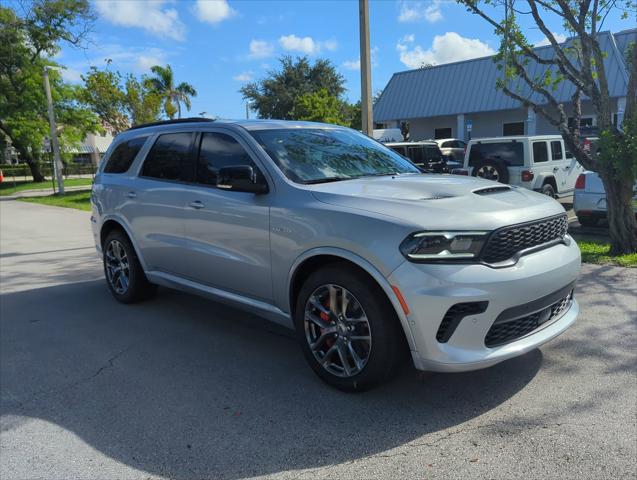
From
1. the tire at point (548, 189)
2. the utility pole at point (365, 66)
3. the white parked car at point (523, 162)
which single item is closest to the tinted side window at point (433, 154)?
the white parked car at point (523, 162)

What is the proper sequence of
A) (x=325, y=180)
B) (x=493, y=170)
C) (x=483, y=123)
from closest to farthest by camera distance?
1. (x=325, y=180)
2. (x=493, y=170)
3. (x=483, y=123)

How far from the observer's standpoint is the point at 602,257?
7.34 metres

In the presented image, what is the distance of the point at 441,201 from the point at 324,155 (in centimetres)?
131

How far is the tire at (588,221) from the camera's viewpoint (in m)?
9.52

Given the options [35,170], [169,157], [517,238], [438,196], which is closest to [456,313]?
[517,238]

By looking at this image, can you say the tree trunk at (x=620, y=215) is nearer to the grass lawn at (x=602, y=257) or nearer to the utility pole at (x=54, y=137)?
the grass lawn at (x=602, y=257)

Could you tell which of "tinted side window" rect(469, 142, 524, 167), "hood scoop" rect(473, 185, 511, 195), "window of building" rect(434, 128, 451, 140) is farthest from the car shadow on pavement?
"window of building" rect(434, 128, 451, 140)

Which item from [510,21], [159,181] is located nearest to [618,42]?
[510,21]

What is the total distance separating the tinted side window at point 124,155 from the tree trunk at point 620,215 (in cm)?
621

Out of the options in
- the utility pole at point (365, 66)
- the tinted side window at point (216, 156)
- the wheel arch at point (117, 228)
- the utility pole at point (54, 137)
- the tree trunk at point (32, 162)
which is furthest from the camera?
the tree trunk at point (32, 162)

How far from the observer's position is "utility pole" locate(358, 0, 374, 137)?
8938 mm

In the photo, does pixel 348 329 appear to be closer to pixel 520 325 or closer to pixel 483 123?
pixel 520 325

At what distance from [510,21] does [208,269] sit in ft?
20.9

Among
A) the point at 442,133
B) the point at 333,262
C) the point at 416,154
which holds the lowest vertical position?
the point at 333,262
